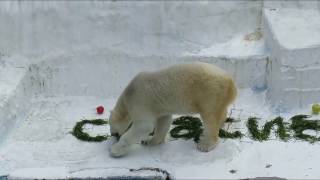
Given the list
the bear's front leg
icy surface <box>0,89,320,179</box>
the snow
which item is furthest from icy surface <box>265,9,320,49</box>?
the bear's front leg

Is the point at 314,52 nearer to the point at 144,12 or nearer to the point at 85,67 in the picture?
the point at 144,12

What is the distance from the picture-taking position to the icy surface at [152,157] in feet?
19.2

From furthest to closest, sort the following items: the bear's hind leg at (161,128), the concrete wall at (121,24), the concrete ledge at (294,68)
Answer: the concrete wall at (121,24) → the concrete ledge at (294,68) → the bear's hind leg at (161,128)

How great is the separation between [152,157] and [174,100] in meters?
0.76

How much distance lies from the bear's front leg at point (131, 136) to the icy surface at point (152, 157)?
0.34 ft

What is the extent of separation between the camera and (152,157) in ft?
20.5

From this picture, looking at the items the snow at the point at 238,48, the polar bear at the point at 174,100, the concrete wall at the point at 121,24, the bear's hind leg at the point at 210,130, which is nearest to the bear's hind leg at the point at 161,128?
the polar bear at the point at 174,100

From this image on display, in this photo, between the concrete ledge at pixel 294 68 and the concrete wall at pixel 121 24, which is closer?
the concrete ledge at pixel 294 68

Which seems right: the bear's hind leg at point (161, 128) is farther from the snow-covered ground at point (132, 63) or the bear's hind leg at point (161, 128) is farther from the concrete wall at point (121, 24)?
the concrete wall at point (121, 24)

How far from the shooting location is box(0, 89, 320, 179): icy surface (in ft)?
19.2

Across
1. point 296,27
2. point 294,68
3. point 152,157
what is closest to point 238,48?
point 296,27

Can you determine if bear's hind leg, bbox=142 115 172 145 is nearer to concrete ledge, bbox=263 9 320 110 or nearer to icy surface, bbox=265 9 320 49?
concrete ledge, bbox=263 9 320 110

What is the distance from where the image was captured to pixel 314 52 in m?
7.11

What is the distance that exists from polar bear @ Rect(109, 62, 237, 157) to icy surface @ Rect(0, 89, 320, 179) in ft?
0.69
